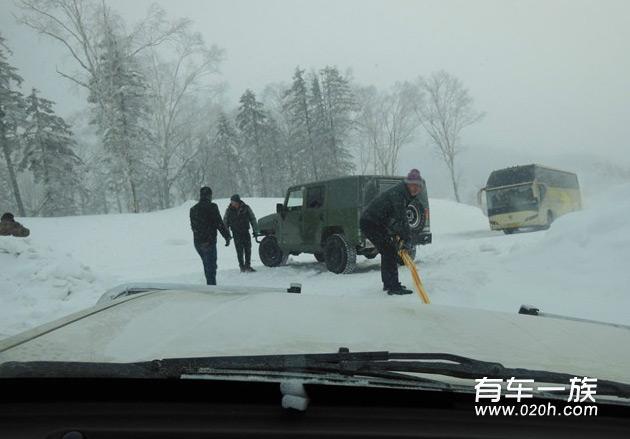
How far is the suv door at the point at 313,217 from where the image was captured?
1074cm

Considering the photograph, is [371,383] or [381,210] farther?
[381,210]

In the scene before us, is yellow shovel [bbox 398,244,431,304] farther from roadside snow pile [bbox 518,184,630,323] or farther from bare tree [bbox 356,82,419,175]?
bare tree [bbox 356,82,419,175]

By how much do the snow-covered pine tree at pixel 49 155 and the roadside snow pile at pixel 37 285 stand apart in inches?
1099

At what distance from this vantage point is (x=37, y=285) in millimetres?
8430

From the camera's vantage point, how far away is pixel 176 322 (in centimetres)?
177

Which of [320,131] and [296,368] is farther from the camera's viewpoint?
[320,131]

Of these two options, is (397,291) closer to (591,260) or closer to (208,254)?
(591,260)

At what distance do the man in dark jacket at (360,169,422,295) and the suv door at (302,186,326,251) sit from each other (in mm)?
3603

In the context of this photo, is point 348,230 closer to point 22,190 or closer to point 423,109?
point 423,109

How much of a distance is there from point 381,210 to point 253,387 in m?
6.06

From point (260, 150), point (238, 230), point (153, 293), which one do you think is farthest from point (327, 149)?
point (153, 293)

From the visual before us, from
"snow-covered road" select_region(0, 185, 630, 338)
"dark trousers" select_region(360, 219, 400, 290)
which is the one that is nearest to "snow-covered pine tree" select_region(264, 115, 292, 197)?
"snow-covered road" select_region(0, 185, 630, 338)

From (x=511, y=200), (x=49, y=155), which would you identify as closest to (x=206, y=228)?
(x=511, y=200)

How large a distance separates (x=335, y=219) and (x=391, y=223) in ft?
11.3
